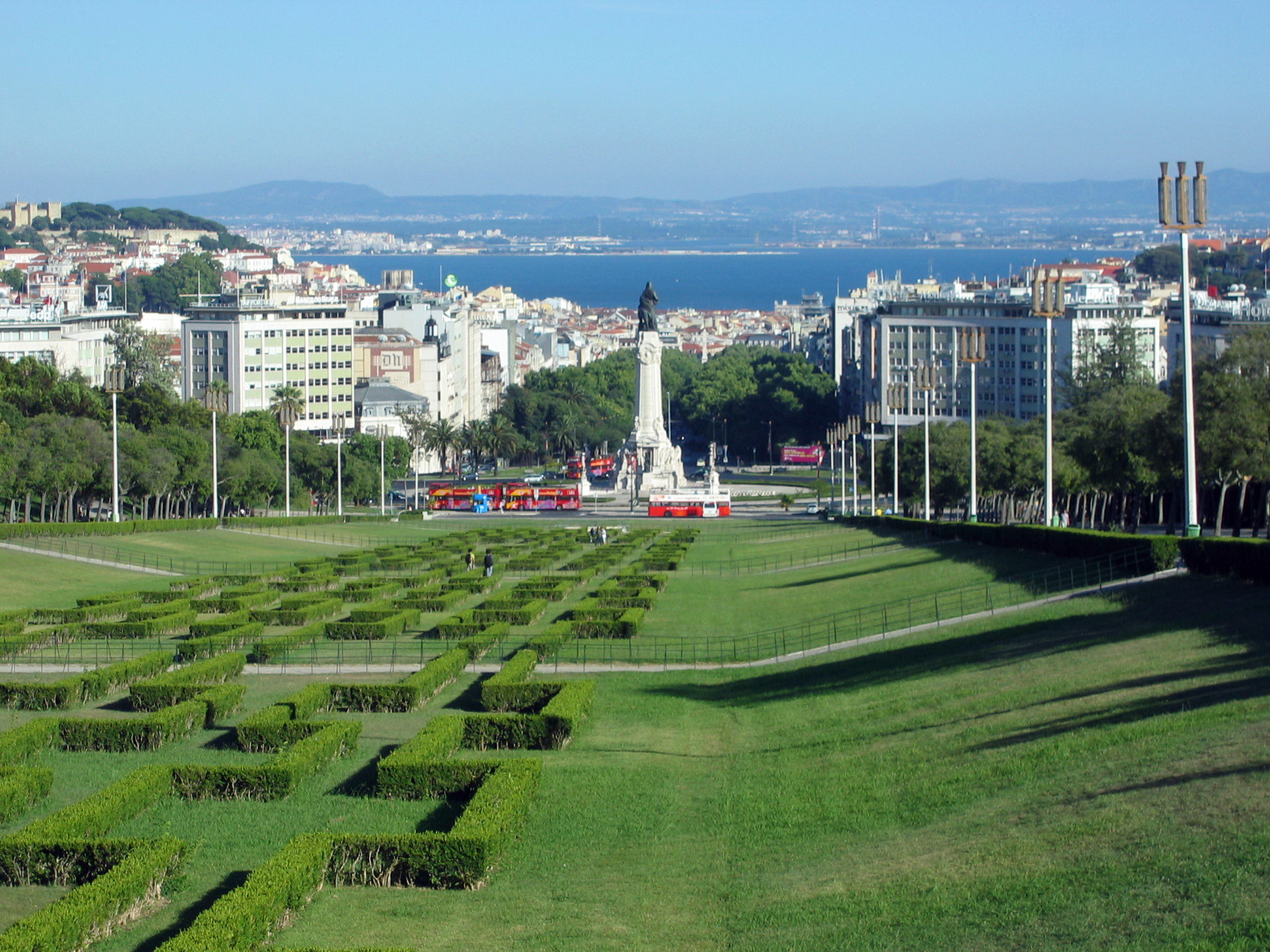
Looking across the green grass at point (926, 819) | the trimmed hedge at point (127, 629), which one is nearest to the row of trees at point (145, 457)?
the trimmed hedge at point (127, 629)

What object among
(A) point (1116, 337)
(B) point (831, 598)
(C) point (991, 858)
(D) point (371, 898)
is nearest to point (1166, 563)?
(B) point (831, 598)

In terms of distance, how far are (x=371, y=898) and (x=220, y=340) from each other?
13376 centimetres

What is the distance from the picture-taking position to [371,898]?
17.9 m

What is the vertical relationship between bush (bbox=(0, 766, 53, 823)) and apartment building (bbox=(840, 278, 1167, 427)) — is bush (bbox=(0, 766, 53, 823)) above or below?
below

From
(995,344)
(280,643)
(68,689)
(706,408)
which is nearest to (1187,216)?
(280,643)

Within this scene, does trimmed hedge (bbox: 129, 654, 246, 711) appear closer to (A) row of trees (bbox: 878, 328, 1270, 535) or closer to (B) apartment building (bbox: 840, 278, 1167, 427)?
(A) row of trees (bbox: 878, 328, 1270, 535)

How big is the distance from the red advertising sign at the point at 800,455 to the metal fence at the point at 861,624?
112750mm

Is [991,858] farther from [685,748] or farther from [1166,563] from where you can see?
[1166,563]

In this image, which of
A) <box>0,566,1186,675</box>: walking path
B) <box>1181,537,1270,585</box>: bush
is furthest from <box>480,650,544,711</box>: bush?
<box>1181,537,1270,585</box>: bush

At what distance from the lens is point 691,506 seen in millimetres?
100562

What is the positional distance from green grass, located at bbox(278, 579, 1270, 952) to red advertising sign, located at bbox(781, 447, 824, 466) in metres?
124

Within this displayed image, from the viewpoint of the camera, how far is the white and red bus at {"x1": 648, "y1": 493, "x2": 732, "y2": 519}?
100006mm

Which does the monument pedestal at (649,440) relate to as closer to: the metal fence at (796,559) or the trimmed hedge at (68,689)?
the metal fence at (796,559)

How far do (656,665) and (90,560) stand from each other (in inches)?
1174
